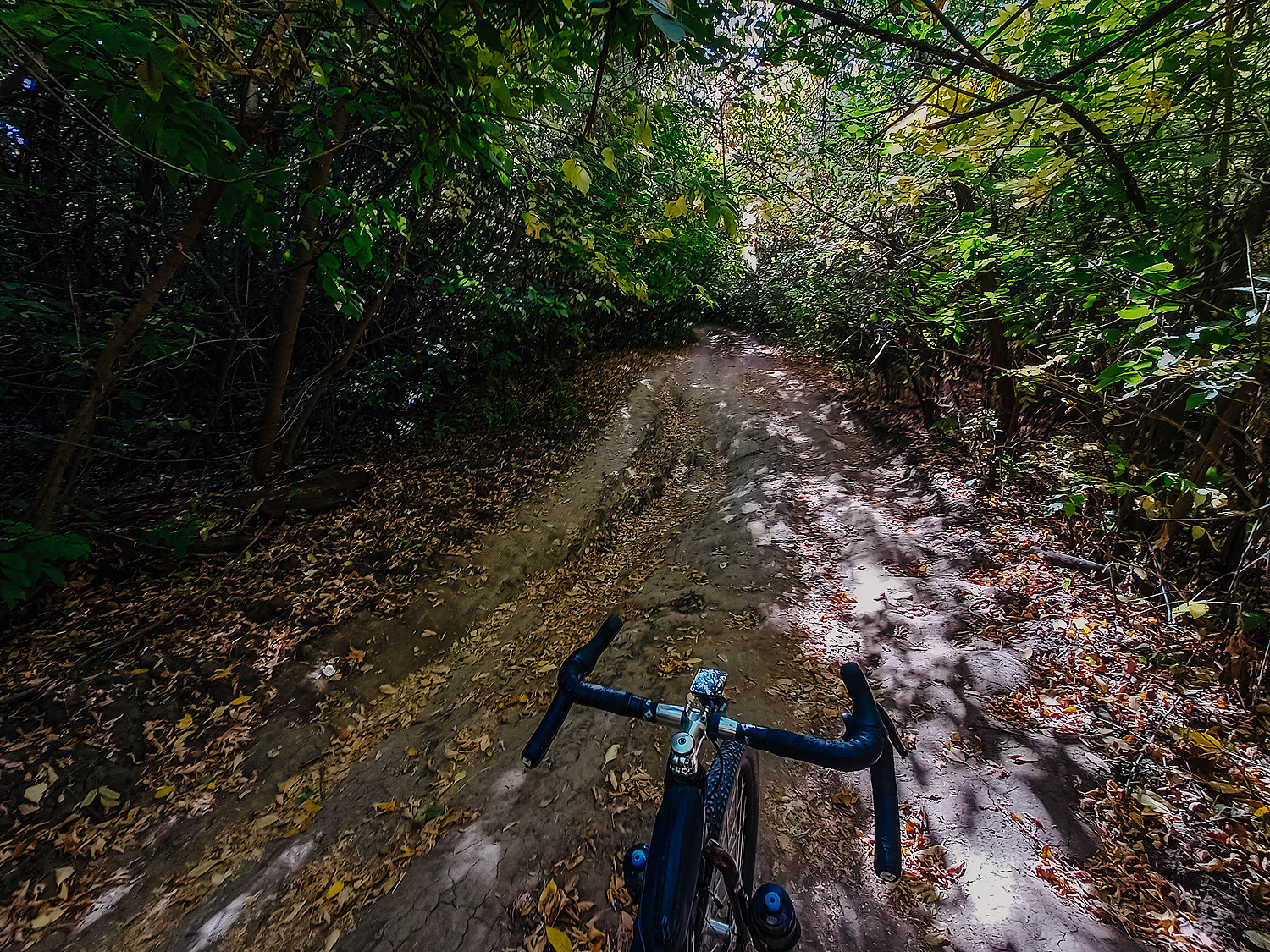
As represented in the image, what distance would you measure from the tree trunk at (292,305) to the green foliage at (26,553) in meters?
2.77

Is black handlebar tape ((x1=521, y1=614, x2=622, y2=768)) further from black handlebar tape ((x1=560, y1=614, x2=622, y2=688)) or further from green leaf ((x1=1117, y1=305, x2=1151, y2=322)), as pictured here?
green leaf ((x1=1117, y1=305, x2=1151, y2=322))

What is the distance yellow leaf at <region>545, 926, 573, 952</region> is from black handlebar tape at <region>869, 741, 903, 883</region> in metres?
2.14

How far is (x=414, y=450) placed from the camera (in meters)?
8.34

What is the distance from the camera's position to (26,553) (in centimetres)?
353

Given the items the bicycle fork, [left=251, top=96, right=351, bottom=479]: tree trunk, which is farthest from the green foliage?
the bicycle fork

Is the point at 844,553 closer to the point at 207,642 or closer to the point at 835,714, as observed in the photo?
the point at 835,714

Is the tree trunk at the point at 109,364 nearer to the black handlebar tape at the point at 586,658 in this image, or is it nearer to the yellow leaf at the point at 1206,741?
the black handlebar tape at the point at 586,658

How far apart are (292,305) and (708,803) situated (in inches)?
266

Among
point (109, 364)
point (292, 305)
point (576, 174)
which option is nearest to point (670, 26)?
point (576, 174)

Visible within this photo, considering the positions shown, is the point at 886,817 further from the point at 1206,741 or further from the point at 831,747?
the point at 1206,741

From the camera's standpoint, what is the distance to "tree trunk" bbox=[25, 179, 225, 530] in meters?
3.61

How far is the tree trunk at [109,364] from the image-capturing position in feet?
11.9

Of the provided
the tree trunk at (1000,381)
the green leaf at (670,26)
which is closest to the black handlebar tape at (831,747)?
the green leaf at (670,26)

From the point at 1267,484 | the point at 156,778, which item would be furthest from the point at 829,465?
the point at 156,778
